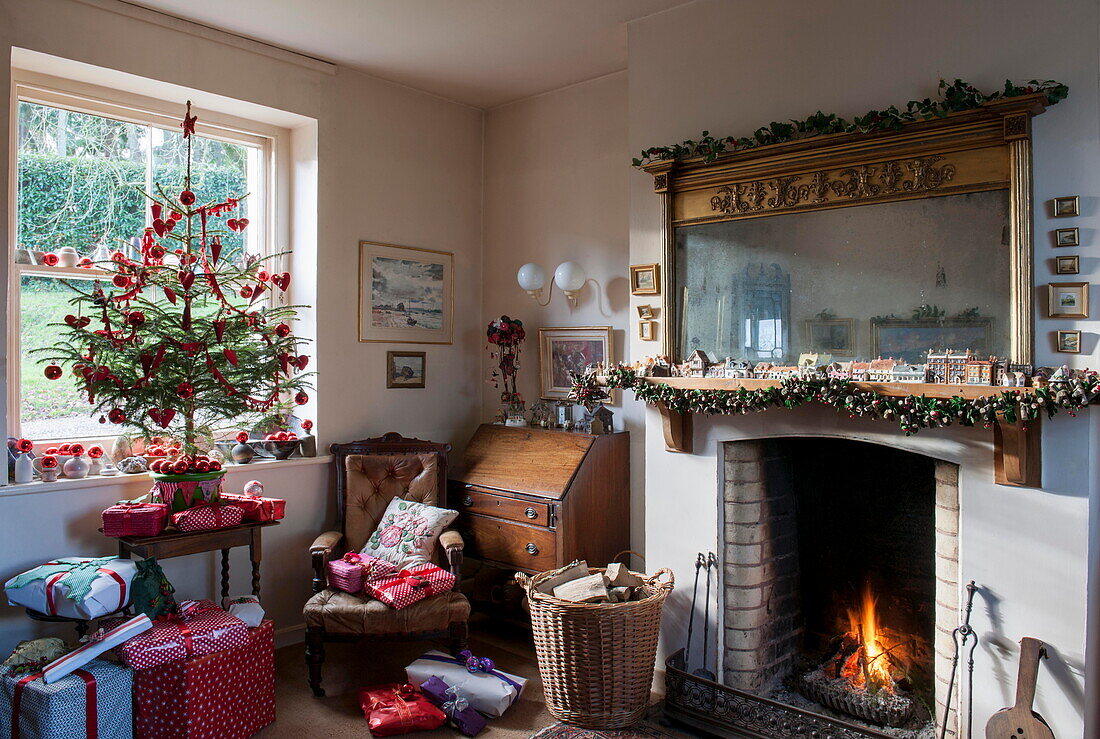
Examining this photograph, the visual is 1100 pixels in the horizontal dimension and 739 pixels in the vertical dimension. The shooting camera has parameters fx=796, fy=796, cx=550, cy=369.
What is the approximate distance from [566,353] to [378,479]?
3.90ft

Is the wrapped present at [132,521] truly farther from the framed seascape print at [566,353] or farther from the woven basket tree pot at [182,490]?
the framed seascape print at [566,353]

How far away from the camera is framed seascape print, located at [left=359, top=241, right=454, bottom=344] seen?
4199mm

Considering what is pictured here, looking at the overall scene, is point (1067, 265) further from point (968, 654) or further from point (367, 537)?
point (367, 537)

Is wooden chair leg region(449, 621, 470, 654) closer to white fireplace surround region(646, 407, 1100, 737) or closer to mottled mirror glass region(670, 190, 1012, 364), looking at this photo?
mottled mirror glass region(670, 190, 1012, 364)

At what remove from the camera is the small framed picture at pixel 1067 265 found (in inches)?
91.0

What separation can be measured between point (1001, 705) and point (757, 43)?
8.02 feet

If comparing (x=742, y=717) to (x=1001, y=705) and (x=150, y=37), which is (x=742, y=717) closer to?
(x=1001, y=705)

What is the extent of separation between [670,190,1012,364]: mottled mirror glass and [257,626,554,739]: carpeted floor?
5.20ft

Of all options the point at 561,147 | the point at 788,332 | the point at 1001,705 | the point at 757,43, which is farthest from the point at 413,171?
the point at 1001,705

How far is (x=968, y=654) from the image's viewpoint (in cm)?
252

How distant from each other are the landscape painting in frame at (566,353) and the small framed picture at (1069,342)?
2.12m

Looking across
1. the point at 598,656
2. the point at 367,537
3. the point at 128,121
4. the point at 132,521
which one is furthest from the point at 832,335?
the point at 128,121

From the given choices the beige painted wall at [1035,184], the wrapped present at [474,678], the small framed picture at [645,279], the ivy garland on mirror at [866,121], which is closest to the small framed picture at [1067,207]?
the beige painted wall at [1035,184]

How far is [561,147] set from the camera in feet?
14.3
